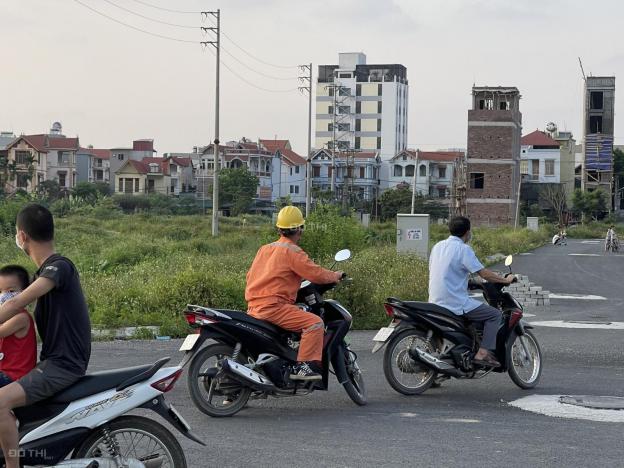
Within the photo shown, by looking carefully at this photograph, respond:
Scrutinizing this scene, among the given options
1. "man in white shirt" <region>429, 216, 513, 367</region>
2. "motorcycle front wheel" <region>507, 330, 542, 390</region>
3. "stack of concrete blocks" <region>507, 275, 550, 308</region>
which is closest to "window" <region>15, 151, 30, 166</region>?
"stack of concrete blocks" <region>507, 275, 550, 308</region>

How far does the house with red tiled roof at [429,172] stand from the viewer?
107812 mm

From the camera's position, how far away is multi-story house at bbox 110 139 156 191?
113938 mm

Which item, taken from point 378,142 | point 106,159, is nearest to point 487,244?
point 106,159

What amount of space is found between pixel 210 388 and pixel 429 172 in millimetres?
101774

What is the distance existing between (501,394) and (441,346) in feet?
2.52

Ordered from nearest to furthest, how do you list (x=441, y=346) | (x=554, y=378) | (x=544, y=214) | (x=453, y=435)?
(x=453, y=435) → (x=441, y=346) → (x=554, y=378) → (x=544, y=214)

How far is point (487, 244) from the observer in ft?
158

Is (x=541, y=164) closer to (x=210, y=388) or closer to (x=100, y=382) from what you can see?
(x=210, y=388)

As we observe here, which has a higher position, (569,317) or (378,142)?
(378,142)

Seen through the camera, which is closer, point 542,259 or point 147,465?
point 147,465

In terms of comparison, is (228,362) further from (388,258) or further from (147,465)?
(388,258)

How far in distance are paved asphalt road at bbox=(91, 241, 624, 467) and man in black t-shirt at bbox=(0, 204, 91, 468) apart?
1.64 meters

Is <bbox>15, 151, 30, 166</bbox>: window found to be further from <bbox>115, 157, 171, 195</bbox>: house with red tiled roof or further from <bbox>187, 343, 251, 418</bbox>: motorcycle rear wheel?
<bbox>187, 343, 251, 418</bbox>: motorcycle rear wheel

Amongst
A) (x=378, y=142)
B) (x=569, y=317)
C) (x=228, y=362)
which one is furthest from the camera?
(x=378, y=142)
